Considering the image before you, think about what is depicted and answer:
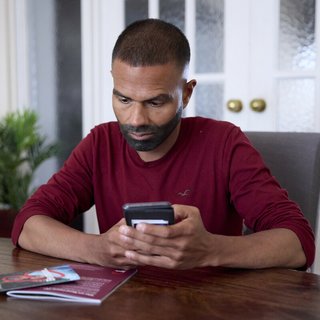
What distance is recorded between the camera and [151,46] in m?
1.38

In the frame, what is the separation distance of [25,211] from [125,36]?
56cm

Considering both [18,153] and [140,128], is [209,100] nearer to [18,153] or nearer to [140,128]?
[18,153]

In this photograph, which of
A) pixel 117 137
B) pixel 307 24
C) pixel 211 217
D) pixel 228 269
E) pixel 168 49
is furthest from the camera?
pixel 307 24

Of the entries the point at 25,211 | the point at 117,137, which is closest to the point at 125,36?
the point at 117,137

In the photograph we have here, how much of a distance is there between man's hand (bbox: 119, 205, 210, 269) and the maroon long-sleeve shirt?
12.7 inches

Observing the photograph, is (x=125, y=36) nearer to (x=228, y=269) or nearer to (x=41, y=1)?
(x=228, y=269)

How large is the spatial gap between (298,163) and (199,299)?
0.78 m

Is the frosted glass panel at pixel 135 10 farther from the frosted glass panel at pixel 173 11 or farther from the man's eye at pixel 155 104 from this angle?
the man's eye at pixel 155 104

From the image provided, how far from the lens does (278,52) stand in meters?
2.69

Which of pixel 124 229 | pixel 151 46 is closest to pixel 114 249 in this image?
pixel 124 229

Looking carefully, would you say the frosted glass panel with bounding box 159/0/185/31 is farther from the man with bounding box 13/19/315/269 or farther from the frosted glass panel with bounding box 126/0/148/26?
the man with bounding box 13/19/315/269

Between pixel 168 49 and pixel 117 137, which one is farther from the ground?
pixel 168 49

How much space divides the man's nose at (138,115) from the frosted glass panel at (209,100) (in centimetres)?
156

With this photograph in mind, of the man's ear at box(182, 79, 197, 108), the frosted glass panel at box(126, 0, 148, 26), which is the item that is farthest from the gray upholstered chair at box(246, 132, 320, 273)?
the frosted glass panel at box(126, 0, 148, 26)
